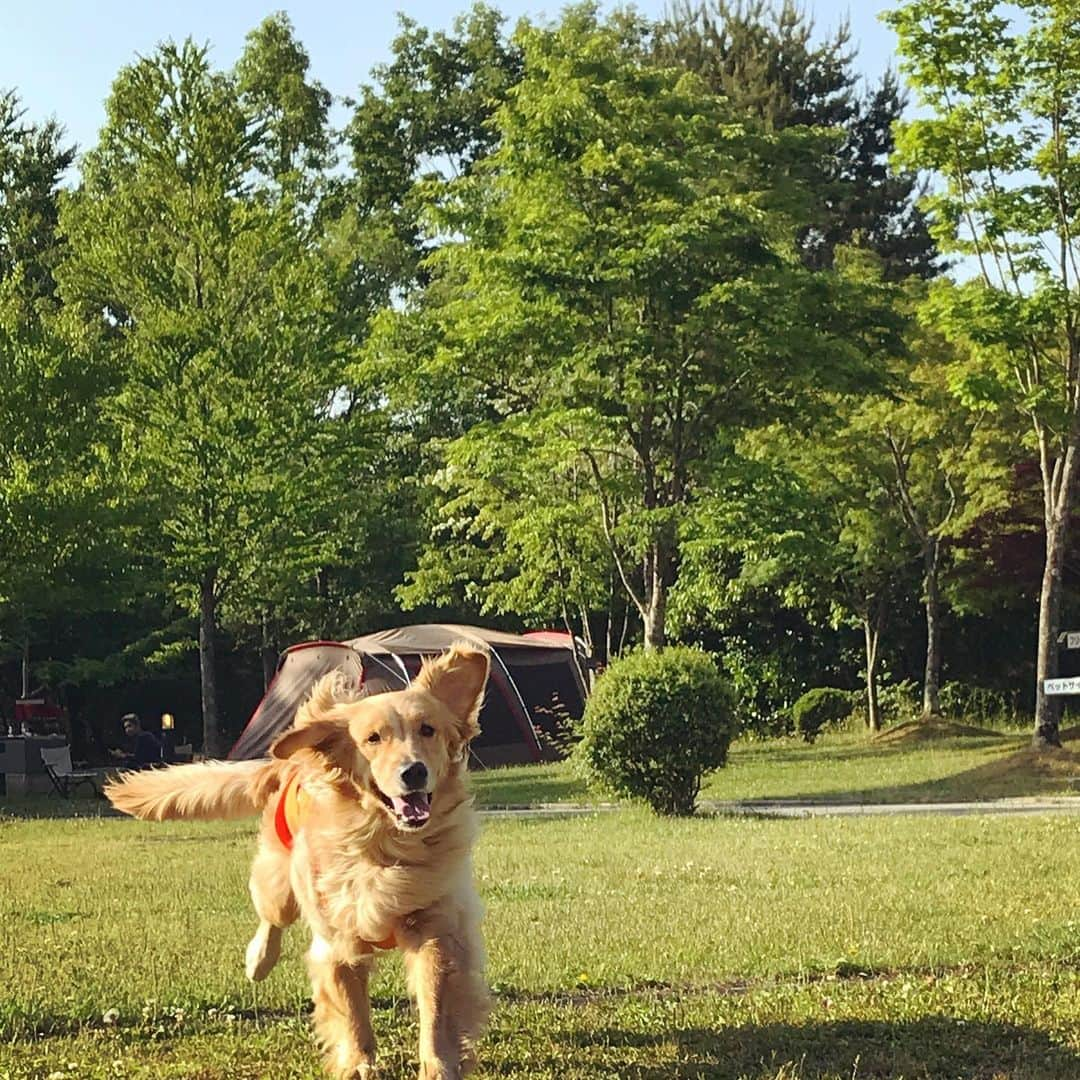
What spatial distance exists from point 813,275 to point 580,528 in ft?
18.3

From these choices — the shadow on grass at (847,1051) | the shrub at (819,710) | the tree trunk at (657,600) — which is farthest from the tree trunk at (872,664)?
the shadow on grass at (847,1051)

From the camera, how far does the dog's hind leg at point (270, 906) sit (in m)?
5.32

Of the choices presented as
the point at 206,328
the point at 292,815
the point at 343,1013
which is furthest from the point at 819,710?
the point at 343,1013

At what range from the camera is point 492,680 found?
25750mm

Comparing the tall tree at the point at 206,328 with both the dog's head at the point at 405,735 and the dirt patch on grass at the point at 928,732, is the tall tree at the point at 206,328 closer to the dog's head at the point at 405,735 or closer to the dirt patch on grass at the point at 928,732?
the dirt patch on grass at the point at 928,732

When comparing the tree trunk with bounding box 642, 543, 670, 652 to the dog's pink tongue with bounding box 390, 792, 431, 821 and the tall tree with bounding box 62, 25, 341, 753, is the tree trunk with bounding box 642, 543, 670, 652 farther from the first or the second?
the dog's pink tongue with bounding box 390, 792, 431, 821

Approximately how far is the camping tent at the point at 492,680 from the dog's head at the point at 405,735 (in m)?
19.5

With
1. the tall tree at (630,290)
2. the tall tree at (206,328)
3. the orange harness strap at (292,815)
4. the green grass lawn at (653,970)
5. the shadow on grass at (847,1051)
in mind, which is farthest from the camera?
the tall tree at (206,328)

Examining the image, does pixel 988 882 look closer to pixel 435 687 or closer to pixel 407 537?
pixel 435 687

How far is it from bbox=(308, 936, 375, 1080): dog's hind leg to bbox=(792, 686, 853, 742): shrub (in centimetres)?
2501

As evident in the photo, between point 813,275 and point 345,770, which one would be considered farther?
point 813,275

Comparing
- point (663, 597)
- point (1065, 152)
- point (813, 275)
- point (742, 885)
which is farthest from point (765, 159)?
point (742, 885)

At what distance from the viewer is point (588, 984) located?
607 cm

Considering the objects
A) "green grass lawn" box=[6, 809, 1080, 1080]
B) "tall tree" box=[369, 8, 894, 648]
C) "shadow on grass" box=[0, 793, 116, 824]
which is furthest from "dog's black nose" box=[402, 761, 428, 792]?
"tall tree" box=[369, 8, 894, 648]
